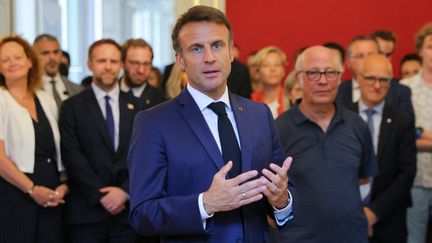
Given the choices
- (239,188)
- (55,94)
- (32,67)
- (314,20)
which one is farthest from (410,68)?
(239,188)

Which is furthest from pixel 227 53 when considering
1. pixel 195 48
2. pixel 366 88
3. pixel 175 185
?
pixel 366 88

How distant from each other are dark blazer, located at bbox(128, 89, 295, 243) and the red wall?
167 inches

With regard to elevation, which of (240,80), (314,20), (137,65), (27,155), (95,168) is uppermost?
(314,20)

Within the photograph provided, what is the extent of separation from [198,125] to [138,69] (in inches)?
108

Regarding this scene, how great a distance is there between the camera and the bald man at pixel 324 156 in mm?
3240

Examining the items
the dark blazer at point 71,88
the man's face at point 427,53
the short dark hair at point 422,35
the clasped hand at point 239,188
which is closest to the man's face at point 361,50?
the short dark hair at point 422,35

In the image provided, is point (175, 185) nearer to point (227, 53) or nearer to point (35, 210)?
point (227, 53)

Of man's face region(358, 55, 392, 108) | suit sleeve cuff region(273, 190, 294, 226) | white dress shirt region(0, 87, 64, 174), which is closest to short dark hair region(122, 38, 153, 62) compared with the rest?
white dress shirt region(0, 87, 64, 174)

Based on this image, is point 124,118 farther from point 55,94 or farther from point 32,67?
point 55,94

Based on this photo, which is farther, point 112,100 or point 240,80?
point 240,80

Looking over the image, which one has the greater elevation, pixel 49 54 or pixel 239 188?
pixel 49 54

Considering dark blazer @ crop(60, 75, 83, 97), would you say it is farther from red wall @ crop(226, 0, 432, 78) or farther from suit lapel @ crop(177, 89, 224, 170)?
suit lapel @ crop(177, 89, 224, 170)

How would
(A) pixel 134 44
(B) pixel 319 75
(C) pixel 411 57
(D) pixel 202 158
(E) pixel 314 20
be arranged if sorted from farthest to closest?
(E) pixel 314 20 → (C) pixel 411 57 → (A) pixel 134 44 → (B) pixel 319 75 → (D) pixel 202 158

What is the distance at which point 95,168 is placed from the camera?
4238mm
